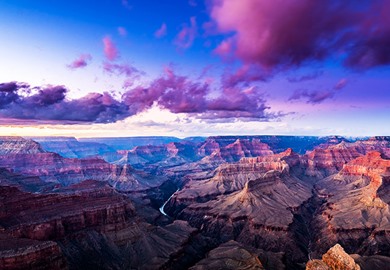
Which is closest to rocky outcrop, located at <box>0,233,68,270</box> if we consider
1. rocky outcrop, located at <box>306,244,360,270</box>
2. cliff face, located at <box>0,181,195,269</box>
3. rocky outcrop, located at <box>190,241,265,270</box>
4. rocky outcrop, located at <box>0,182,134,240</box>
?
cliff face, located at <box>0,181,195,269</box>

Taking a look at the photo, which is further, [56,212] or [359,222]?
[359,222]

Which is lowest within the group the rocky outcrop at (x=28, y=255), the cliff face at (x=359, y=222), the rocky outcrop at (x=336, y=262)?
the cliff face at (x=359, y=222)

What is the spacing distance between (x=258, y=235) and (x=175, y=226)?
37649mm

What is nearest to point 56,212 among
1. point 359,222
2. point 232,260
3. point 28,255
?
point 28,255

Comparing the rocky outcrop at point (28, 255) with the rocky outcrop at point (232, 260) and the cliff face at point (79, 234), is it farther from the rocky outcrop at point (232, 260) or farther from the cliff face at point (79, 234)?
the rocky outcrop at point (232, 260)

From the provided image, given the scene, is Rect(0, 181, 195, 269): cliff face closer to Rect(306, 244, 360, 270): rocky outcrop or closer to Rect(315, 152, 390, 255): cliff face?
Rect(315, 152, 390, 255): cliff face

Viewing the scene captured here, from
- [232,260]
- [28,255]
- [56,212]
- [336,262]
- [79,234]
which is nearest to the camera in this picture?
[336,262]

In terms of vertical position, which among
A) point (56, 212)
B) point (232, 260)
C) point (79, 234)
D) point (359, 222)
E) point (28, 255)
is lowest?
point (359, 222)

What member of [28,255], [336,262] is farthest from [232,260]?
[336,262]

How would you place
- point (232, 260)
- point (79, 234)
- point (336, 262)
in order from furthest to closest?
point (79, 234)
point (232, 260)
point (336, 262)

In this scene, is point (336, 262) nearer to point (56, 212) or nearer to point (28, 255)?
point (28, 255)

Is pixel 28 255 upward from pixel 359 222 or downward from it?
upward

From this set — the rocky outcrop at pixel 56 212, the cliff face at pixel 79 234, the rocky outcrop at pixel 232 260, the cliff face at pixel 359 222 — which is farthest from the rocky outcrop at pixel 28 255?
the cliff face at pixel 359 222

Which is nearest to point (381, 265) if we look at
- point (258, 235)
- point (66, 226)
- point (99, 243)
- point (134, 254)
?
point (258, 235)
